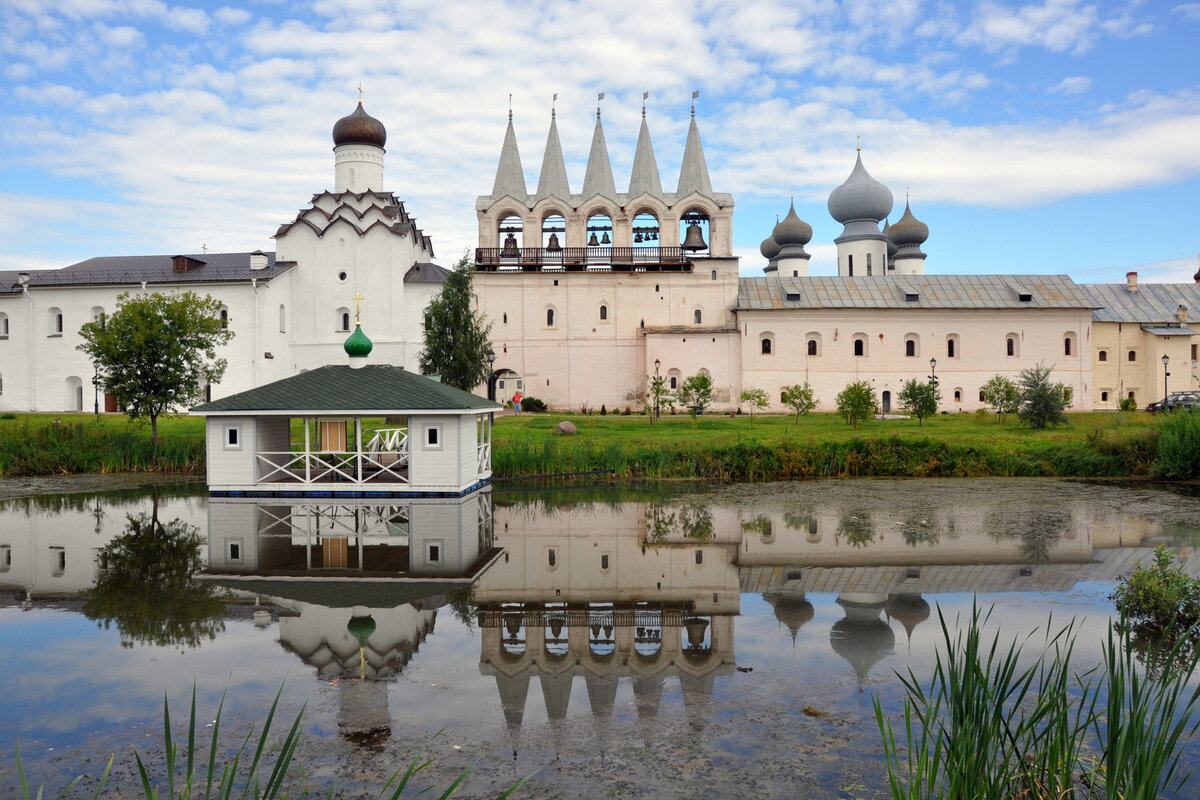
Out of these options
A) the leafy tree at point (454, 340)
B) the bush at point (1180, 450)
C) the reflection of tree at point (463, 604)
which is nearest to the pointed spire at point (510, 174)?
the leafy tree at point (454, 340)

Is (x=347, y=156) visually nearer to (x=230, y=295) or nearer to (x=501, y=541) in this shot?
(x=230, y=295)

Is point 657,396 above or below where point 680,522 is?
above

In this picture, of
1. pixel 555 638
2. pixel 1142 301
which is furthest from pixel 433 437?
pixel 1142 301

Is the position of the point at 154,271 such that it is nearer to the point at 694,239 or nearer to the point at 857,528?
the point at 694,239

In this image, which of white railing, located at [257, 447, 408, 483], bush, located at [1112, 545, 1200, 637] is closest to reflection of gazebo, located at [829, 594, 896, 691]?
bush, located at [1112, 545, 1200, 637]

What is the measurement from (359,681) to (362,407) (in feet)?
28.5

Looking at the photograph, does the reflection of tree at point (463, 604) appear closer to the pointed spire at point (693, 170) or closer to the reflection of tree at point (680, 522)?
the reflection of tree at point (680, 522)

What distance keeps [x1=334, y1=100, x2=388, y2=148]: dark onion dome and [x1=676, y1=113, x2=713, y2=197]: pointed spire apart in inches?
523

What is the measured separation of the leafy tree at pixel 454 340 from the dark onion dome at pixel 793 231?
86.9 feet

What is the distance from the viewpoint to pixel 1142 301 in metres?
40.3

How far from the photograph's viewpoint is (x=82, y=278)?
117 feet

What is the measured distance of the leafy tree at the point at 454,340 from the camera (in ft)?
89.5

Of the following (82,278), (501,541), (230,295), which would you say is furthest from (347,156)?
(501,541)

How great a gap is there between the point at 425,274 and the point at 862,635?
31.0 meters
